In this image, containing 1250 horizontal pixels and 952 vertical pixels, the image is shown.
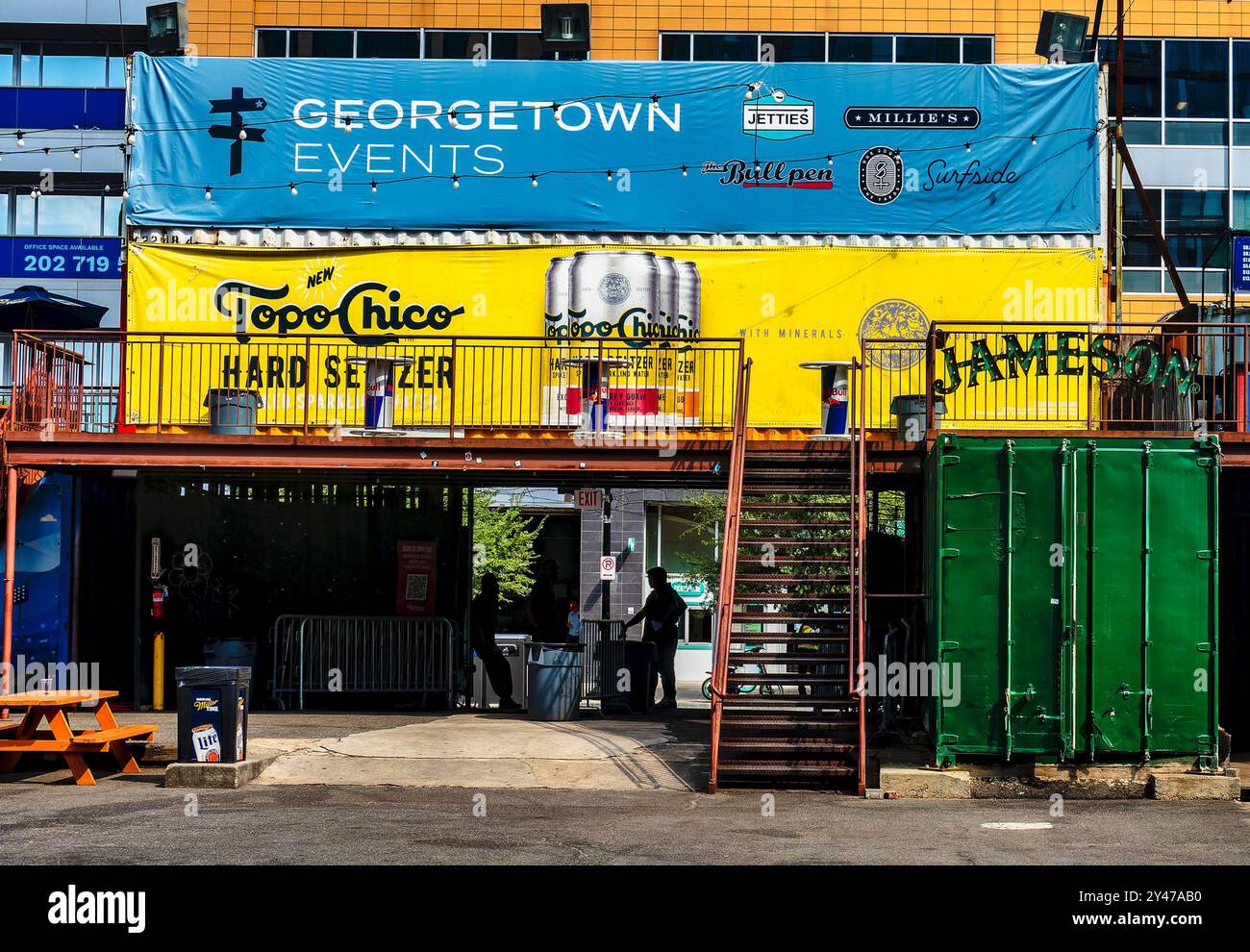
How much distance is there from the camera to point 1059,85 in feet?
69.5

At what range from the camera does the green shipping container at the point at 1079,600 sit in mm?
13430

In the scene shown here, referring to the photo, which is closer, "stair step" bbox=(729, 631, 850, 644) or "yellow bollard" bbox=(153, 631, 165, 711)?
"stair step" bbox=(729, 631, 850, 644)

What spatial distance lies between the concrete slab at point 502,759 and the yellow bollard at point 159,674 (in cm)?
470

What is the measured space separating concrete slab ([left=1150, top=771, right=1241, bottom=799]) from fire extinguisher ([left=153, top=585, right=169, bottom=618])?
41.0ft

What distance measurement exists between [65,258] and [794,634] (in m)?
Answer: 15.8

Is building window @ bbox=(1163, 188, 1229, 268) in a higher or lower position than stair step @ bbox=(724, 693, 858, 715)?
higher

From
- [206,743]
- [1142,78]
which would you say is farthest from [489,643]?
[1142,78]

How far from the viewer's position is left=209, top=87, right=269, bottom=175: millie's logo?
21.2 m

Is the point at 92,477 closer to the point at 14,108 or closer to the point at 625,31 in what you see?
the point at 625,31

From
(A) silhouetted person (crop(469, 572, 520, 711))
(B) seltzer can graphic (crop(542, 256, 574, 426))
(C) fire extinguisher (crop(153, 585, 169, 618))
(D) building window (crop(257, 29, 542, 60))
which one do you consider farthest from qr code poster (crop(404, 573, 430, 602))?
(D) building window (crop(257, 29, 542, 60))

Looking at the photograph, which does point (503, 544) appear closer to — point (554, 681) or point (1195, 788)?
point (554, 681)

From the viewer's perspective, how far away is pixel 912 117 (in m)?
21.3

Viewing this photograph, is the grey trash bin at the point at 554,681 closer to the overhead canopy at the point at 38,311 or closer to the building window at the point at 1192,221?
the overhead canopy at the point at 38,311

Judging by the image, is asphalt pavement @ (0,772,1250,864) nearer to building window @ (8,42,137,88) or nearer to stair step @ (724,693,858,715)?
stair step @ (724,693,858,715)
